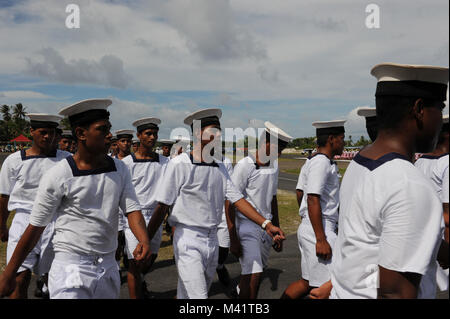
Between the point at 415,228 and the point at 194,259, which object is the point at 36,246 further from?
the point at 415,228

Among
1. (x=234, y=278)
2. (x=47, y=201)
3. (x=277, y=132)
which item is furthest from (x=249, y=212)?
(x=234, y=278)

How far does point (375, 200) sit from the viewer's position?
1699 millimetres

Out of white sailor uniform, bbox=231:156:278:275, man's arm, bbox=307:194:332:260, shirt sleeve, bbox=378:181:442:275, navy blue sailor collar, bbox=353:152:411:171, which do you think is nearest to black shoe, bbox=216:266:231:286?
white sailor uniform, bbox=231:156:278:275

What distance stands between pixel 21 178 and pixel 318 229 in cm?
375

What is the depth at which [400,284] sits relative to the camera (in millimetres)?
1593

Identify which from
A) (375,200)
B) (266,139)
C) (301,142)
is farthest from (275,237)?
(301,142)

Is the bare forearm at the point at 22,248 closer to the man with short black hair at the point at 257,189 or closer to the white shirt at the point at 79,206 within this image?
the white shirt at the point at 79,206

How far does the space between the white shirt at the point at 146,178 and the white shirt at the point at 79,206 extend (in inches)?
136

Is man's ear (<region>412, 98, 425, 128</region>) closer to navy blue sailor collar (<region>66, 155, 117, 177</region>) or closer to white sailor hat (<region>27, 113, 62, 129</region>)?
navy blue sailor collar (<region>66, 155, 117, 177</region>)

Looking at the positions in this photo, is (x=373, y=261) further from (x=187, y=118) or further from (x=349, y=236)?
(x=187, y=118)

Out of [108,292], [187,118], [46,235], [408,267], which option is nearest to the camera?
[408,267]

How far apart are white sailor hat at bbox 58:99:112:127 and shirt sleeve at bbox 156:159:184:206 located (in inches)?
41.1

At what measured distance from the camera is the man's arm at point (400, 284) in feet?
5.22

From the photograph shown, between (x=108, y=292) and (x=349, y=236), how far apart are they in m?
2.19
